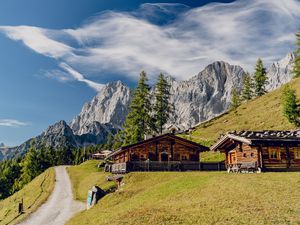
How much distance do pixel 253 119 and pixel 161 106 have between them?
2215cm

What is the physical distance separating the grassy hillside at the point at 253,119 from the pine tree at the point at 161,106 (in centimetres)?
850

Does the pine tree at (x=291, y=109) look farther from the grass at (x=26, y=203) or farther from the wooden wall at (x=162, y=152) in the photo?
the grass at (x=26, y=203)

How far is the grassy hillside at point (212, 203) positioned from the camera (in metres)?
17.7

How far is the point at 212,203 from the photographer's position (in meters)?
21.0

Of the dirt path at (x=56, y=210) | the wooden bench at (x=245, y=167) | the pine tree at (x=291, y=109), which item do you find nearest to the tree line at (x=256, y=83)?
the pine tree at (x=291, y=109)

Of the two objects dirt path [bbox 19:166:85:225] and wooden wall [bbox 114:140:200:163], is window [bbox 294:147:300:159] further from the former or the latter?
dirt path [bbox 19:166:85:225]

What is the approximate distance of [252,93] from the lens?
112 m

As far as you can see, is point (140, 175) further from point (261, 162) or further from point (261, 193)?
point (261, 193)

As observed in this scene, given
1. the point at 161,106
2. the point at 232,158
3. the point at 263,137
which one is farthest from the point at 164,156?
the point at 161,106

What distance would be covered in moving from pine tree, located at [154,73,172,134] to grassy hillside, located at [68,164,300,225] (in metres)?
48.1

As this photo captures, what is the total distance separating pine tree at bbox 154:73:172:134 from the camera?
7925 centimetres

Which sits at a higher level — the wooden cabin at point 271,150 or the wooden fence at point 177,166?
the wooden cabin at point 271,150

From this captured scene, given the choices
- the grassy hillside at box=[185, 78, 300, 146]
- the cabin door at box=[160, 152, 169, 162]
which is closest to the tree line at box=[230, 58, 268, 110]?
the grassy hillside at box=[185, 78, 300, 146]

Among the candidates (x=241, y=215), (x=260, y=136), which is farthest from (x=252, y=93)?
(x=241, y=215)
